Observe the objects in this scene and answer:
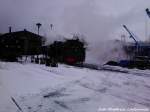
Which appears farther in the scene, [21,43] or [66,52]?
[21,43]

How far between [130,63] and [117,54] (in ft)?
42.8

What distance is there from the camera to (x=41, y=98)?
36.8ft

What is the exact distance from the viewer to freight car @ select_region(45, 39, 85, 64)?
4256 centimetres

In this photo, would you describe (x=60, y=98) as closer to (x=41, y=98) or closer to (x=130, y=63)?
(x=41, y=98)

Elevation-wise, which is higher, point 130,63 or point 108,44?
point 108,44

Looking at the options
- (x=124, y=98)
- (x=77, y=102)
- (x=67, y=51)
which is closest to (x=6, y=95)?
(x=77, y=102)

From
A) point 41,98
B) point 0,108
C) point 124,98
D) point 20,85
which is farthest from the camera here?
point 20,85

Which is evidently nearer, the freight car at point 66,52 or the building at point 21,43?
the freight car at point 66,52

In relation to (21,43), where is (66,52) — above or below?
below

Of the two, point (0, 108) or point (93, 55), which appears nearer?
point (0, 108)

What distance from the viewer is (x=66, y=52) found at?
1693 inches

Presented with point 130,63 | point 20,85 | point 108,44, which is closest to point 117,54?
point 108,44

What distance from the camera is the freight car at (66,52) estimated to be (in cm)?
4256

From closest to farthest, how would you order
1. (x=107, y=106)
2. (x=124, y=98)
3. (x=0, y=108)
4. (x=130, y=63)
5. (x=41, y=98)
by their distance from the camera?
1. (x=0, y=108)
2. (x=107, y=106)
3. (x=41, y=98)
4. (x=124, y=98)
5. (x=130, y=63)
